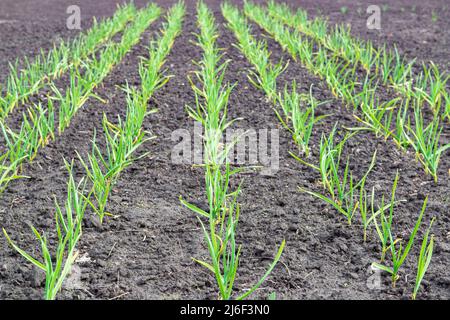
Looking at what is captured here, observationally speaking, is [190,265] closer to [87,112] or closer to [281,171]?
[281,171]

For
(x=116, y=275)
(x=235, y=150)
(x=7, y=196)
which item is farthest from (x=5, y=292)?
(x=235, y=150)

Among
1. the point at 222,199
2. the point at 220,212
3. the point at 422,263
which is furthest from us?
the point at 220,212

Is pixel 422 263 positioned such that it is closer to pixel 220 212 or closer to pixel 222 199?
pixel 222 199

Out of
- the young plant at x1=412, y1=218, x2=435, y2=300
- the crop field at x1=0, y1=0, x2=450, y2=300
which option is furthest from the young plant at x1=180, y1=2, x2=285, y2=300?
the young plant at x1=412, y1=218, x2=435, y2=300

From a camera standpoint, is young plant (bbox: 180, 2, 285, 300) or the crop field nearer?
young plant (bbox: 180, 2, 285, 300)

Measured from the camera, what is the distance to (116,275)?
1.70 meters

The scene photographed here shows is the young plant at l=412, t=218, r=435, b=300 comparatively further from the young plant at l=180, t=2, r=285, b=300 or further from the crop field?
the young plant at l=180, t=2, r=285, b=300

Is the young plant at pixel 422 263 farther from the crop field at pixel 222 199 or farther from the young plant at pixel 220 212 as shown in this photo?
the young plant at pixel 220 212

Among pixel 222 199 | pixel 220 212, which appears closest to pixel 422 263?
pixel 222 199

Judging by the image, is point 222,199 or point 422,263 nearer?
point 422,263

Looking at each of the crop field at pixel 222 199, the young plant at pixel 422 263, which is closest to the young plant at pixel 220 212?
the crop field at pixel 222 199

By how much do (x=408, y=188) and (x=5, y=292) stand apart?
5.19ft

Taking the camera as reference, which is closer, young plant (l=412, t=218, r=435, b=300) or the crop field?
young plant (l=412, t=218, r=435, b=300)

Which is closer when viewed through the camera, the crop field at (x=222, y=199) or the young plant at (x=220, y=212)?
the young plant at (x=220, y=212)
